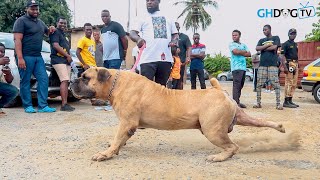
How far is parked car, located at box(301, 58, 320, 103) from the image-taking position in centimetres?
1116

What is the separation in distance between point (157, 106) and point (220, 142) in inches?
30.9

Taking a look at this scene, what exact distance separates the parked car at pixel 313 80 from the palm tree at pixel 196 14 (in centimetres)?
4582

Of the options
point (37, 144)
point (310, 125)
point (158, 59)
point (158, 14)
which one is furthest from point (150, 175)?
point (310, 125)

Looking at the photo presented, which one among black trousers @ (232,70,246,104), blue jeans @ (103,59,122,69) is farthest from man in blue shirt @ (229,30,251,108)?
blue jeans @ (103,59,122,69)

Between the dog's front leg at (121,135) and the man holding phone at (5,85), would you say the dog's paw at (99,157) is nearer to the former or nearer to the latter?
the dog's front leg at (121,135)

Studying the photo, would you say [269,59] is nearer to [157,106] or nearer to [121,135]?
[157,106]

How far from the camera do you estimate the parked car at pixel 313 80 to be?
440 inches

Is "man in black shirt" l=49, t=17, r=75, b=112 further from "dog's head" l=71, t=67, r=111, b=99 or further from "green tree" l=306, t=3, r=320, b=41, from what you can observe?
"green tree" l=306, t=3, r=320, b=41

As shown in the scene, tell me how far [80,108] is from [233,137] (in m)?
4.18

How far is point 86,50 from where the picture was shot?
28.2 feet

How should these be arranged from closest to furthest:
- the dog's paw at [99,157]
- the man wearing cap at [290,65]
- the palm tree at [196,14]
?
the dog's paw at [99,157]
the man wearing cap at [290,65]
the palm tree at [196,14]

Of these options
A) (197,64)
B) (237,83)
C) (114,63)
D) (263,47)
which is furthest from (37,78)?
(263,47)

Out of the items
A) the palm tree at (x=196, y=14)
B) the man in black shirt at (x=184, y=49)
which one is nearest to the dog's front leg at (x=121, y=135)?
the man in black shirt at (x=184, y=49)

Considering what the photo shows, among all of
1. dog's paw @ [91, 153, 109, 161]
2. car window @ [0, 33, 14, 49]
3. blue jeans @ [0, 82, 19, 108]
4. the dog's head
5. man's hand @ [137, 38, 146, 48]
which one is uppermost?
car window @ [0, 33, 14, 49]
